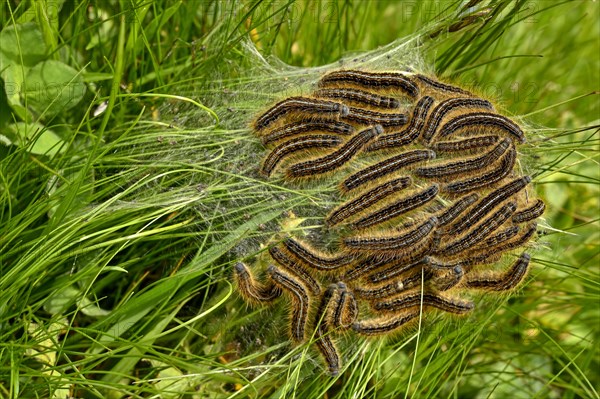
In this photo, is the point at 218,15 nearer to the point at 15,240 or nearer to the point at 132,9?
the point at 132,9

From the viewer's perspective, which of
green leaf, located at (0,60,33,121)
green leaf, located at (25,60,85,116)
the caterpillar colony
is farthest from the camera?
green leaf, located at (25,60,85,116)

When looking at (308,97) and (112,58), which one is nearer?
(308,97)

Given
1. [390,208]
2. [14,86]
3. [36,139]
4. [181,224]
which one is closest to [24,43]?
[14,86]

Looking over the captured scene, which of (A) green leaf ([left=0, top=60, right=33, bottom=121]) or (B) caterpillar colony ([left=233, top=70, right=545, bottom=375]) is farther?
(A) green leaf ([left=0, top=60, right=33, bottom=121])

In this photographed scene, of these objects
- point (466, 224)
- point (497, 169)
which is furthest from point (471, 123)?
point (466, 224)

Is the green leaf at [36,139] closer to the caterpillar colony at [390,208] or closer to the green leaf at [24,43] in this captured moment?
the green leaf at [24,43]

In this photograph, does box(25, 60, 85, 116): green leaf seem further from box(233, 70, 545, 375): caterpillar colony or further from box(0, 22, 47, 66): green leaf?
box(233, 70, 545, 375): caterpillar colony

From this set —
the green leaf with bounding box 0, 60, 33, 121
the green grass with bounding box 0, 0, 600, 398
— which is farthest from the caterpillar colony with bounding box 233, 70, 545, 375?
the green leaf with bounding box 0, 60, 33, 121
